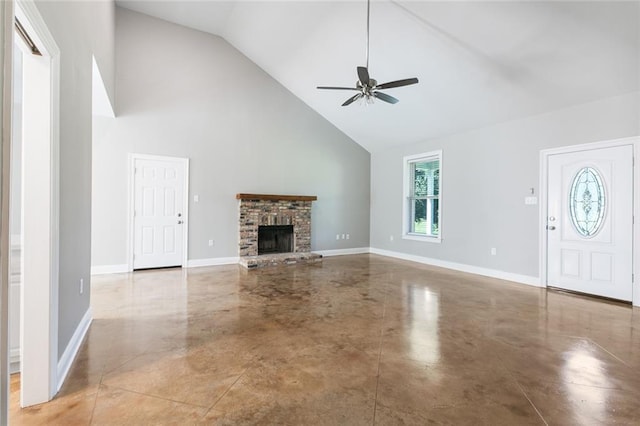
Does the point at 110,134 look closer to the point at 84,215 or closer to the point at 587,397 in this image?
the point at 84,215

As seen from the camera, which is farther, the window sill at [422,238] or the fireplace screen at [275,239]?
the fireplace screen at [275,239]

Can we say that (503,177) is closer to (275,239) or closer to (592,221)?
(592,221)

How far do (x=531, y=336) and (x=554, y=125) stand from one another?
10.9 feet

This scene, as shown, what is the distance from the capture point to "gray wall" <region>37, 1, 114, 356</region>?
6.73 ft

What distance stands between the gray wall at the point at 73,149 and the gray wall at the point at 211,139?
262cm

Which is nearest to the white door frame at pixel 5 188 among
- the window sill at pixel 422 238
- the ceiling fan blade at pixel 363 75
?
the ceiling fan blade at pixel 363 75

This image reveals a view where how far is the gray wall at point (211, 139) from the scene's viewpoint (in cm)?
527

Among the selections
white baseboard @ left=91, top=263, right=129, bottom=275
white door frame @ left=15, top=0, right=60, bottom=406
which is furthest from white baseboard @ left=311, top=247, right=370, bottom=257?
white door frame @ left=15, top=0, right=60, bottom=406

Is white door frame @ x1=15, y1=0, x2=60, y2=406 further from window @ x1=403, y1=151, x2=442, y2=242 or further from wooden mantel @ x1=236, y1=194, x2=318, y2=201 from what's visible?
window @ x1=403, y1=151, x2=442, y2=242

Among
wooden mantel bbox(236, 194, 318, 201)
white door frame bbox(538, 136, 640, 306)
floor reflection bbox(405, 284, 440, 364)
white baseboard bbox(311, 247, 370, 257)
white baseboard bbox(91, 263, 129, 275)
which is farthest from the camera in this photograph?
white baseboard bbox(311, 247, 370, 257)

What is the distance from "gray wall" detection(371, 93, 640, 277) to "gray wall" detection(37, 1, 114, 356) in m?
5.65

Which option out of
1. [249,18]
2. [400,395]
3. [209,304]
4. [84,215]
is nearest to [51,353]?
[84,215]

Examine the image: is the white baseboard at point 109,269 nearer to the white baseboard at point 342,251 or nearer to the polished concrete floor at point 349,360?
A: the polished concrete floor at point 349,360

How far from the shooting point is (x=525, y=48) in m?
3.73
